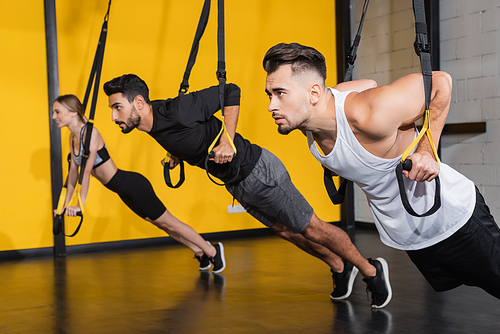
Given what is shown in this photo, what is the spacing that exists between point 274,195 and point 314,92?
107 cm

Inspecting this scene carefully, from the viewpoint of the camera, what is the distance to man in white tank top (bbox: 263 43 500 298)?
167 cm

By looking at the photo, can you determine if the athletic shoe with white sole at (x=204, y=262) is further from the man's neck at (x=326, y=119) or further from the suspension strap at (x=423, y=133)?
the suspension strap at (x=423, y=133)

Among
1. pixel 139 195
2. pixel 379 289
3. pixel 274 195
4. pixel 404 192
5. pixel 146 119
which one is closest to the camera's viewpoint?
pixel 404 192

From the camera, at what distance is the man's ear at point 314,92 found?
5.75ft

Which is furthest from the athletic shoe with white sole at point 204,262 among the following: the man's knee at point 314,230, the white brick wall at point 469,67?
the white brick wall at point 469,67

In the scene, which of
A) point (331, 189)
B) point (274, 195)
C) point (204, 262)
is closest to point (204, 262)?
point (204, 262)

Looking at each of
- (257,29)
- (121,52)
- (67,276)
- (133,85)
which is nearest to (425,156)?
(133,85)

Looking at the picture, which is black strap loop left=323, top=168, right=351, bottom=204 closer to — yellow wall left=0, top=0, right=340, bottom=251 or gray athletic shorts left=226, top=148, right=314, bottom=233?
gray athletic shorts left=226, top=148, right=314, bottom=233

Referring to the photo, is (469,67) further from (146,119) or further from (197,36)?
(146,119)

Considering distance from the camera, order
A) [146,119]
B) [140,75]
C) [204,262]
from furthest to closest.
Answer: [140,75] < [204,262] < [146,119]

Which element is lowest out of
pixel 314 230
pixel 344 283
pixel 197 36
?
pixel 344 283

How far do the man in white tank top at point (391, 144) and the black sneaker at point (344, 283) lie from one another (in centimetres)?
99

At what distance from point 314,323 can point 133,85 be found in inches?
64.9

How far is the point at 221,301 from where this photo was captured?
9.43 ft
